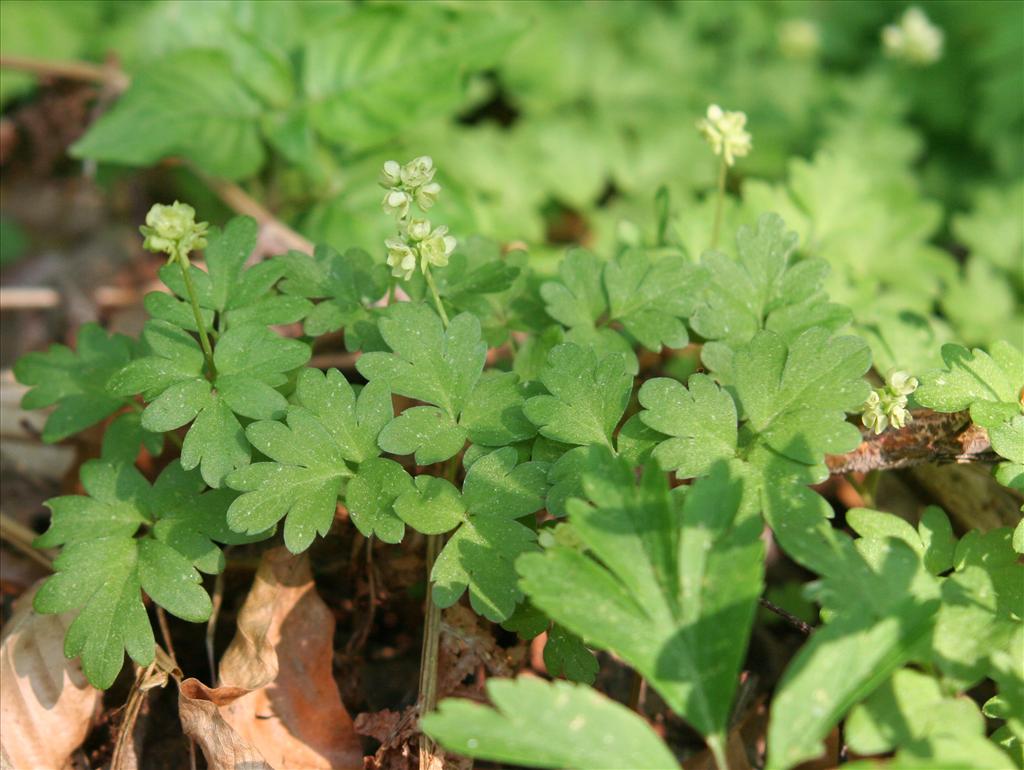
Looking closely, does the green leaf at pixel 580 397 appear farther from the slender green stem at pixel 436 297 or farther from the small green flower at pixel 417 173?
the small green flower at pixel 417 173

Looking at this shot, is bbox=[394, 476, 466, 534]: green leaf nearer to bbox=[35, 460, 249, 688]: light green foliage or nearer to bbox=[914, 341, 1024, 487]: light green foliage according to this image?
bbox=[35, 460, 249, 688]: light green foliage

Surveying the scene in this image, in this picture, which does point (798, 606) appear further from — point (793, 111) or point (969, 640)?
point (793, 111)

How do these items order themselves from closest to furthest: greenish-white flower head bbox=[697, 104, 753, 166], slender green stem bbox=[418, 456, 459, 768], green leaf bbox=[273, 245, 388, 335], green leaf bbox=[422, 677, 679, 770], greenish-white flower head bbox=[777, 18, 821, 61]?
green leaf bbox=[422, 677, 679, 770]
slender green stem bbox=[418, 456, 459, 768]
green leaf bbox=[273, 245, 388, 335]
greenish-white flower head bbox=[697, 104, 753, 166]
greenish-white flower head bbox=[777, 18, 821, 61]

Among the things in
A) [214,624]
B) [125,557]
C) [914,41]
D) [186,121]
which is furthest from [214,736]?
[914,41]

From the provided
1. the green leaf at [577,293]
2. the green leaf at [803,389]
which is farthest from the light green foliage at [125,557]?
the green leaf at [803,389]

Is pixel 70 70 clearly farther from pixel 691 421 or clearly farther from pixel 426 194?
pixel 691 421

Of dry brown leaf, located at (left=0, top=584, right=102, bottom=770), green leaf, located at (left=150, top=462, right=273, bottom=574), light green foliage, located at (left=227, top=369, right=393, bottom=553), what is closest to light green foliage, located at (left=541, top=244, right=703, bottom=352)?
light green foliage, located at (left=227, top=369, right=393, bottom=553)
